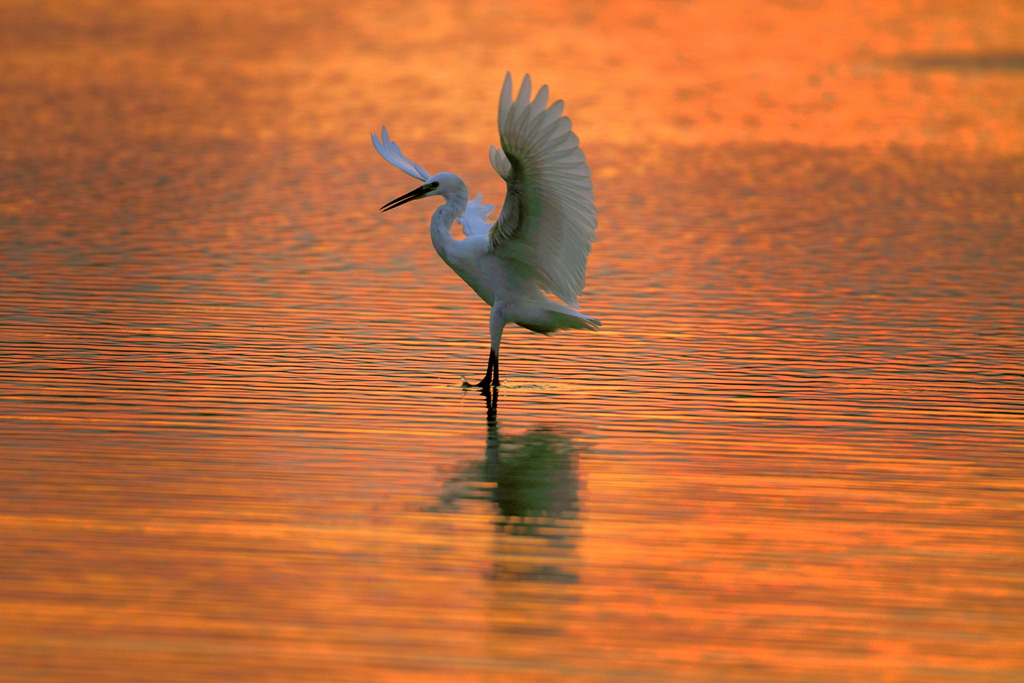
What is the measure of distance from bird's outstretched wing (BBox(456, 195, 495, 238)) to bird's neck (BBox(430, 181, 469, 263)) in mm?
232

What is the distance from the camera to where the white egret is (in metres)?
12.4

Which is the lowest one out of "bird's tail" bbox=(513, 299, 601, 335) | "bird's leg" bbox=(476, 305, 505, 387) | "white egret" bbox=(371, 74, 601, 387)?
"bird's leg" bbox=(476, 305, 505, 387)

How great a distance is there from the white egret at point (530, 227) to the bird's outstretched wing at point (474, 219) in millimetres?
229

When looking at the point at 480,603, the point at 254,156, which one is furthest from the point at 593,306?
the point at 254,156

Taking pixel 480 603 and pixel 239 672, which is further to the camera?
pixel 480 603

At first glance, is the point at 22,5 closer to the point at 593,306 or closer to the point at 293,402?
the point at 593,306

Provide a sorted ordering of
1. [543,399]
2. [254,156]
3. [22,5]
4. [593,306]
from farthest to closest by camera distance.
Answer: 1. [22,5]
2. [254,156]
3. [593,306]
4. [543,399]

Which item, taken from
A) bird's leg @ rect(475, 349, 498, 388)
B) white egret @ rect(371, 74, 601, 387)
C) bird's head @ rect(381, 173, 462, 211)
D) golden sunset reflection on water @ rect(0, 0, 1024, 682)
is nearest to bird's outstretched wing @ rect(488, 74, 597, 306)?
white egret @ rect(371, 74, 601, 387)

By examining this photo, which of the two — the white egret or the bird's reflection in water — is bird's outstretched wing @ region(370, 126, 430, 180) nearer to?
the white egret

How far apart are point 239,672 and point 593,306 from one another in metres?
11.0

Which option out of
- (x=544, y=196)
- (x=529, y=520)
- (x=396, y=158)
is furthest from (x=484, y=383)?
(x=529, y=520)

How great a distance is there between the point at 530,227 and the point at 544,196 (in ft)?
1.34

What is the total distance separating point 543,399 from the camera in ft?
43.8

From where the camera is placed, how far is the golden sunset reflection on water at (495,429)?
773 cm
